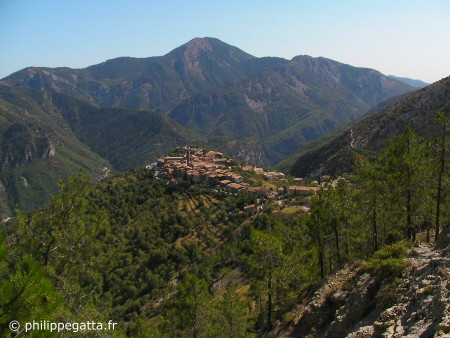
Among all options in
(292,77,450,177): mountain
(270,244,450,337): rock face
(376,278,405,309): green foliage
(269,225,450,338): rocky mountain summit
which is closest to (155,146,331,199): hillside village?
(292,77,450,177): mountain

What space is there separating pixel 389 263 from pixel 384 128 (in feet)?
428

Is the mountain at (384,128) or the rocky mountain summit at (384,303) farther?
the mountain at (384,128)

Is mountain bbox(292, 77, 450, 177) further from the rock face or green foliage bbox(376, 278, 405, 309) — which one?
green foliage bbox(376, 278, 405, 309)

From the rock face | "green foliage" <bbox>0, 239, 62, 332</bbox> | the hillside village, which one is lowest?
the hillside village

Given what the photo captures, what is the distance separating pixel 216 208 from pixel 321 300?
223 feet

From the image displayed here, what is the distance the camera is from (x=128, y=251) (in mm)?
78375

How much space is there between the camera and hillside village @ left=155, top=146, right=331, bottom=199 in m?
93.6

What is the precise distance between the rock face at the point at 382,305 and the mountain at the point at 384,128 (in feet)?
335

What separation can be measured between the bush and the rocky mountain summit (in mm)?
293

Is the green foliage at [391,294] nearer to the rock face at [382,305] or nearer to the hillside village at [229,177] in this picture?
the rock face at [382,305]

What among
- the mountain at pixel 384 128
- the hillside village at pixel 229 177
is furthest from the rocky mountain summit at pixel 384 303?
the mountain at pixel 384 128

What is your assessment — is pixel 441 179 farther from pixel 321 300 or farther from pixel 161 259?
pixel 161 259

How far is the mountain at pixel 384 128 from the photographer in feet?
386

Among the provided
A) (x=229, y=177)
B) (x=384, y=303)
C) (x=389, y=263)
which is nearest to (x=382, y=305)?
(x=384, y=303)
